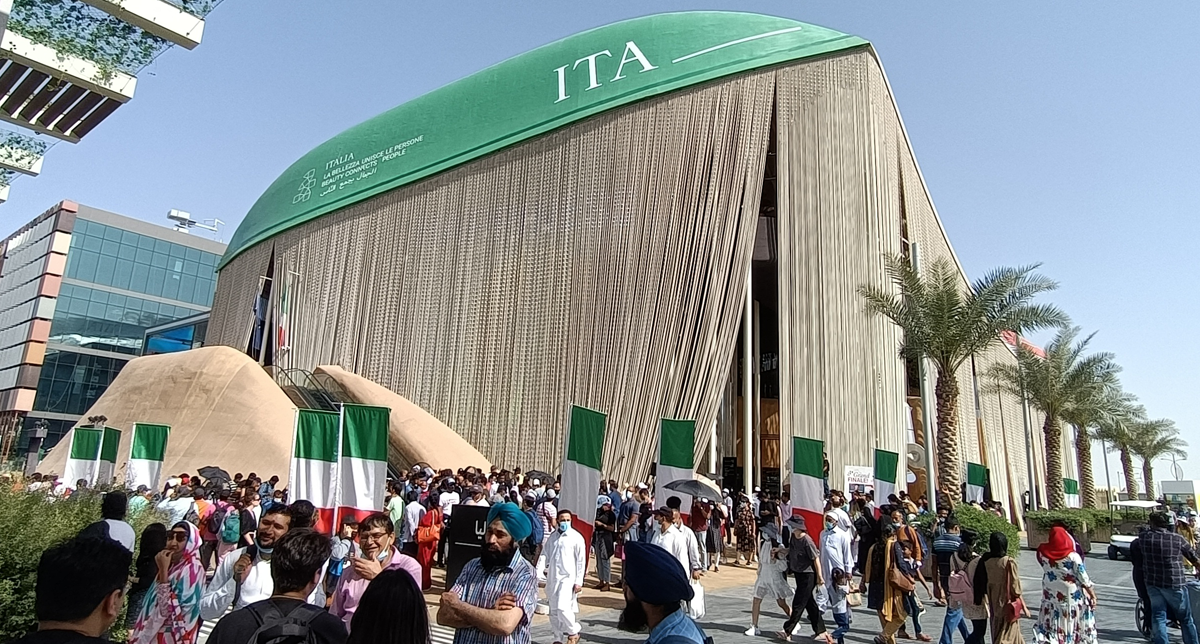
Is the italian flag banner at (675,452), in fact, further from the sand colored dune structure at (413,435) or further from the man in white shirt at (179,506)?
the sand colored dune structure at (413,435)

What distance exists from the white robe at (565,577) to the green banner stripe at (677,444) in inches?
146

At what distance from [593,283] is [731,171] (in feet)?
16.6

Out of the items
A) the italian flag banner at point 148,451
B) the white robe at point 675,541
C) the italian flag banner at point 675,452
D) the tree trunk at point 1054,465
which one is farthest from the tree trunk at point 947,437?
the italian flag banner at point 148,451

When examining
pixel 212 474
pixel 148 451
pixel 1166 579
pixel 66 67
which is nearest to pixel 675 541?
pixel 1166 579

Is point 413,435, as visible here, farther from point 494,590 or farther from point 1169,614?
point 494,590

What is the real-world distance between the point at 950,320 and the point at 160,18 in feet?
52.4

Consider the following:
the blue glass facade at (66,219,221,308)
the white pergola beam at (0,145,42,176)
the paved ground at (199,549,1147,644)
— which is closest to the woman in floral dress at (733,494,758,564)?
the paved ground at (199,549,1147,644)

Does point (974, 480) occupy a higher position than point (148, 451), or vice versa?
point (974, 480)

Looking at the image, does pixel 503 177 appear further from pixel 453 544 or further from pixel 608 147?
pixel 453 544

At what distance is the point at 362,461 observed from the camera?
→ 7.45m

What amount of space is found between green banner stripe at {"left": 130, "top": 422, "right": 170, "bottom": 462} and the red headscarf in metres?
13.4

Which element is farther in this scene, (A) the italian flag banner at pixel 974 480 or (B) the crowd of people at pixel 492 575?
(A) the italian flag banner at pixel 974 480

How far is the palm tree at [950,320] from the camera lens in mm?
17406

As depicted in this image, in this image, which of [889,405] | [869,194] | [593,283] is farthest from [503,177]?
[889,405]
